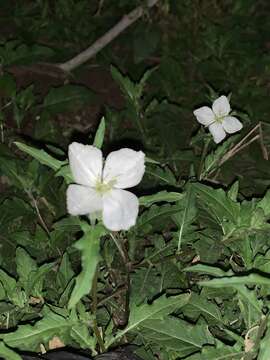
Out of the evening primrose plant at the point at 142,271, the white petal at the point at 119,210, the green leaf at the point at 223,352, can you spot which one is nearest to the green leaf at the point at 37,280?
the evening primrose plant at the point at 142,271

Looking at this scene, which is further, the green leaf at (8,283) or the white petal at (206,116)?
the white petal at (206,116)

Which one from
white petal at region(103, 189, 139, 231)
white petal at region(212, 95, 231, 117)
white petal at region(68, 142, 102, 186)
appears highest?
white petal at region(68, 142, 102, 186)

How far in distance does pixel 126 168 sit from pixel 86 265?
12.0 inches

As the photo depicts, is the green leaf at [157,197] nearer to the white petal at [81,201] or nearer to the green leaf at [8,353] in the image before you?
the white petal at [81,201]

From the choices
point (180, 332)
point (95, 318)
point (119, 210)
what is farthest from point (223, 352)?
point (119, 210)

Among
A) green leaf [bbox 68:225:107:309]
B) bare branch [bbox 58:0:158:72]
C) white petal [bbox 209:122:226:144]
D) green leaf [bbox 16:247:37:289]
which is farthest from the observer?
bare branch [bbox 58:0:158:72]

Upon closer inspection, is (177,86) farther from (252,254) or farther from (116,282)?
(252,254)

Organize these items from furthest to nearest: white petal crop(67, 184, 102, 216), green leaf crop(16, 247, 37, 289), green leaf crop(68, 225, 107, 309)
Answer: green leaf crop(16, 247, 37, 289), white petal crop(67, 184, 102, 216), green leaf crop(68, 225, 107, 309)

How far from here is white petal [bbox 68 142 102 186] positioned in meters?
1.38

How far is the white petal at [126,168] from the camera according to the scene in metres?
1.46

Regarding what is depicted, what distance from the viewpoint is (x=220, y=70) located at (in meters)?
3.20

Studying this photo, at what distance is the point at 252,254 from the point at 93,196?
1.79 feet

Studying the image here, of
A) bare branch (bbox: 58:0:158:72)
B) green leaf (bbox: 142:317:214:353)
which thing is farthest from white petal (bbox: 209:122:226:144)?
bare branch (bbox: 58:0:158:72)

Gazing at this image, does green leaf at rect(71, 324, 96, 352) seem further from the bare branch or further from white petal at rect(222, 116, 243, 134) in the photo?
the bare branch
